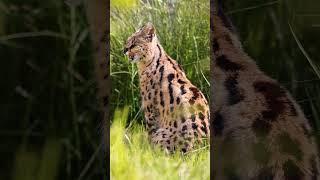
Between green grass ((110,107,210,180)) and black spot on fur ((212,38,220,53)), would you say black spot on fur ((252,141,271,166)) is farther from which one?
black spot on fur ((212,38,220,53))

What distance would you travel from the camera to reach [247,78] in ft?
8.70

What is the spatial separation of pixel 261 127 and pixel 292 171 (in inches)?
9.2

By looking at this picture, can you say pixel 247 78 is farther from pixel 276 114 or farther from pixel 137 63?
pixel 137 63

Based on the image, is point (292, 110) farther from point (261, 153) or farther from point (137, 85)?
point (137, 85)

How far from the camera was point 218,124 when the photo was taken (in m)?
2.67

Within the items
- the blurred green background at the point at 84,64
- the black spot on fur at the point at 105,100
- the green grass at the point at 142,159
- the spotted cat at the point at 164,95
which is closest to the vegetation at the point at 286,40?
the blurred green background at the point at 84,64

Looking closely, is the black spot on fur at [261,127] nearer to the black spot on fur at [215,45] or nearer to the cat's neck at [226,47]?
the cat's neck at [226,47]

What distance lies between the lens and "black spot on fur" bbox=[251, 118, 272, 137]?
2621mm

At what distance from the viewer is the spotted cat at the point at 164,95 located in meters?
2.72

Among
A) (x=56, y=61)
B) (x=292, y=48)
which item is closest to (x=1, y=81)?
(x=56, y=61)

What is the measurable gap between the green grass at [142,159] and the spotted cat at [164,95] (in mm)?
47

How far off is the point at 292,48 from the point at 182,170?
2.43ft

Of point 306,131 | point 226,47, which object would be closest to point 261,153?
point 306,131

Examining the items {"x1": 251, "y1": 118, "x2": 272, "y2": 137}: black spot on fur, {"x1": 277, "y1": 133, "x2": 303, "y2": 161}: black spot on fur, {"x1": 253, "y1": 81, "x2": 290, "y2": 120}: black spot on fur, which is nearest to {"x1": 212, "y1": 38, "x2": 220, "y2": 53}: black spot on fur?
{"x1": 253, "y1": 81, "x2": 290, "y2": 120}: black spot on fur
